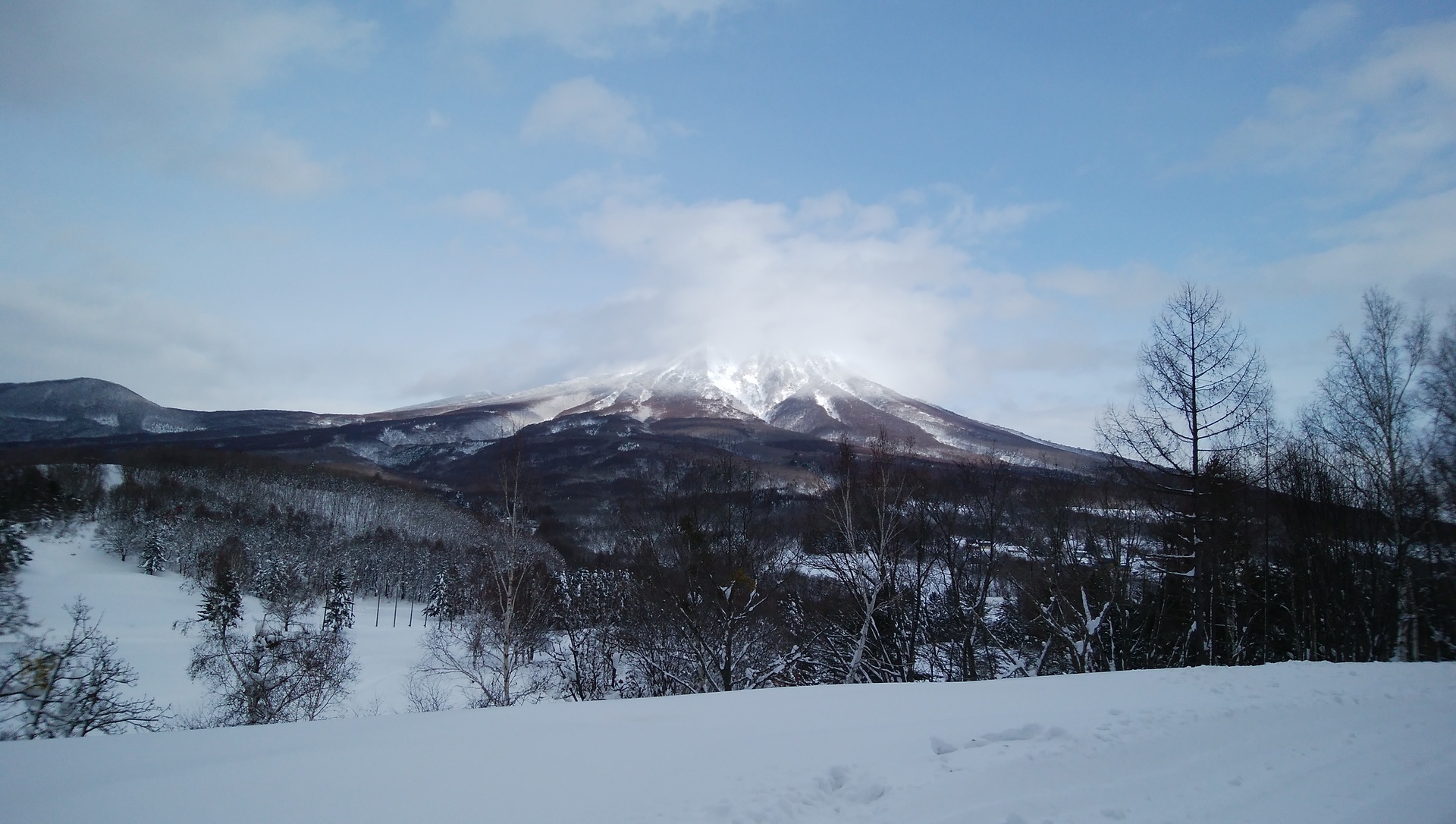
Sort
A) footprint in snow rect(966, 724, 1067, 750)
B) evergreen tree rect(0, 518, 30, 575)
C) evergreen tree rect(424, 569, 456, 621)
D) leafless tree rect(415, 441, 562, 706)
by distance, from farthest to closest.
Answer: evergreen tree rect(424, 569, 456, 621), evergreen tree rect(0, 518, 30, 575), leafless tree rect(415, 441, 562, 706), footprint in snow rect(966, 724, 1067, 750)

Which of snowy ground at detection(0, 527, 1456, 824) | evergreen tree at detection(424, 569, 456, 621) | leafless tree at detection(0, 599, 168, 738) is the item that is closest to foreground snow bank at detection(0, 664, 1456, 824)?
snowy ground at detection(0, 527, 1456, 824)

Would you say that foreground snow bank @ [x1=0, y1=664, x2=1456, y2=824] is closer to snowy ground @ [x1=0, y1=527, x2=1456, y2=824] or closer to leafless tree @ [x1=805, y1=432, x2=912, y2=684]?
snowy ground @ [x1=0, y1=527, x2=1456, y2=824]

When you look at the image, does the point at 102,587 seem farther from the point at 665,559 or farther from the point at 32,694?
the point at 665,559

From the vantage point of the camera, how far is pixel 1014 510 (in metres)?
24.8

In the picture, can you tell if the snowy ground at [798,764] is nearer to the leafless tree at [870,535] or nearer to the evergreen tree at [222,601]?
the leafless tree at [870,535]

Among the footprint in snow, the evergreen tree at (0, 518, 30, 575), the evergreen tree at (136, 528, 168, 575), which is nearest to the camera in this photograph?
the footprint in snow

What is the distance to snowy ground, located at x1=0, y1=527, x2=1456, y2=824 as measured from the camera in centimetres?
559

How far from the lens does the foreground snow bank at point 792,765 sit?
18.3 ft

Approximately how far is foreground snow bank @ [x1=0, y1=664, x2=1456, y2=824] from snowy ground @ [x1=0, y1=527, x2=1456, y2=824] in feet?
0.09

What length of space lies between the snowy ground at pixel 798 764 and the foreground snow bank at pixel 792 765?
3 cm

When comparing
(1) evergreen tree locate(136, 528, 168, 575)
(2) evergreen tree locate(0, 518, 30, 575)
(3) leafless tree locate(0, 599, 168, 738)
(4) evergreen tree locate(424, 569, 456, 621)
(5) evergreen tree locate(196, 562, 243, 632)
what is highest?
(2) evergreen tree locate(0, 518, 30, 575)

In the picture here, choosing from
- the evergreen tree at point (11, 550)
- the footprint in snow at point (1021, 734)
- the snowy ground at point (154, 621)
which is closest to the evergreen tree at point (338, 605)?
the snowy ground at point (154, 621)

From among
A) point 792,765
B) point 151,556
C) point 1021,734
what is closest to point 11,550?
point 792,765

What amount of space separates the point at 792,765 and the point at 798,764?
64 millimetres
